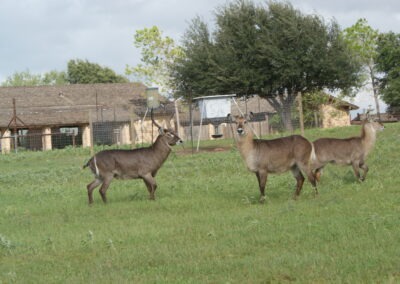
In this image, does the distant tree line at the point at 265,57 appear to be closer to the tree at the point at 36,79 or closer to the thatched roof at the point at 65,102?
the thatched roof at the point at 65,102

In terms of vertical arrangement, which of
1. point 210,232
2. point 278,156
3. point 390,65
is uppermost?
point 390,65

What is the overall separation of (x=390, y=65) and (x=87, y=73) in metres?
37.5

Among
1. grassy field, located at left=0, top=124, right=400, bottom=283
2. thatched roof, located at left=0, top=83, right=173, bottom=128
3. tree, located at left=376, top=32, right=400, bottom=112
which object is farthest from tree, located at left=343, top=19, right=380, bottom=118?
grassy field, located at left=0, top=124, right=400, bottom=283

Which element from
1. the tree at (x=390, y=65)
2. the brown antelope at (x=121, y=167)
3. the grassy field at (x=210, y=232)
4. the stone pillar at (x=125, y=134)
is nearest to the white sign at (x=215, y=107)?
the grassy field at (x=210, y=232)

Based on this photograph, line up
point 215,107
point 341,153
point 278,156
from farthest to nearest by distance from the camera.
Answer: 1. point 215,107
2. point 341,153
3. point 278,156

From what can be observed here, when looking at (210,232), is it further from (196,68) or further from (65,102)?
(65,102)

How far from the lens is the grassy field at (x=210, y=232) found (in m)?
6.32

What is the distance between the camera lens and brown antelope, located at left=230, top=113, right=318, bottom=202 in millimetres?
11695

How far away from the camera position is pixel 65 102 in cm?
5288

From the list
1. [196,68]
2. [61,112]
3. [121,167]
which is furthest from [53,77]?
[121,167]

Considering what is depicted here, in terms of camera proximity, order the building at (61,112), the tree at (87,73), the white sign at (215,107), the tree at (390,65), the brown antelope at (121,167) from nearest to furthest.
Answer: the brown antelope at (121,167), the white sign at (215,107), the building at (61,112), the tree at (390,65), the tree at (87,73)

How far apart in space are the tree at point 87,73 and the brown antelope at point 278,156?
68.0 m

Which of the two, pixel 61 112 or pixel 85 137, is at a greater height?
pixel 61 112

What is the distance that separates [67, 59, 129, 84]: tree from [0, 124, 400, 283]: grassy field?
210 feet
